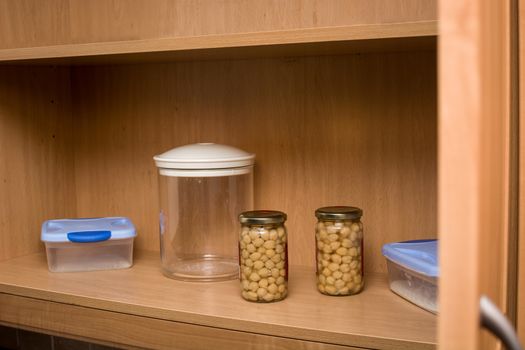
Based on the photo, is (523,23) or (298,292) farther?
(298,292)

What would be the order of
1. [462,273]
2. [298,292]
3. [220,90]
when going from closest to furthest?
[462,273] < [298,292] < [220,90]

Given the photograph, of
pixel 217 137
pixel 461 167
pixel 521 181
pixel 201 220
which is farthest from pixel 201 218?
pixel 461 167

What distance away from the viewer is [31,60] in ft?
4.67

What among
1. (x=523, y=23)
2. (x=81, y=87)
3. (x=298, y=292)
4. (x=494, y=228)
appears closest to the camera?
(x=494, y=228)

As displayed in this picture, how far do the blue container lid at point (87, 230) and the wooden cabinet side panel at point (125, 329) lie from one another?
0.50 feet

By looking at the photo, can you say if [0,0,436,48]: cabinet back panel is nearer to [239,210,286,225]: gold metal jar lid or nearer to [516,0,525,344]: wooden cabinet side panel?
[239,210,286,225]: gold metal jar lid

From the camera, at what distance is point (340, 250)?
1257mm

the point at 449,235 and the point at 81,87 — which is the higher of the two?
the point at 81,87

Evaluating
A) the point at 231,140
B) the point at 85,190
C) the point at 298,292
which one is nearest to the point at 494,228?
the point at 298,292

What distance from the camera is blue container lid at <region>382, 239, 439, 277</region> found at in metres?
1.15

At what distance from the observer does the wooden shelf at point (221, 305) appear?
109 cm

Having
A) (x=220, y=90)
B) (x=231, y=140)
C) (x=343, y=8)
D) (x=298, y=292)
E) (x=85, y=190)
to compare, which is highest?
(x=343, y=8)

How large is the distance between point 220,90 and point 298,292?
49 centimetres

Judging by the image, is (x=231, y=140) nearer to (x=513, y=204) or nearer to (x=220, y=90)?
(x=220, y=90)
